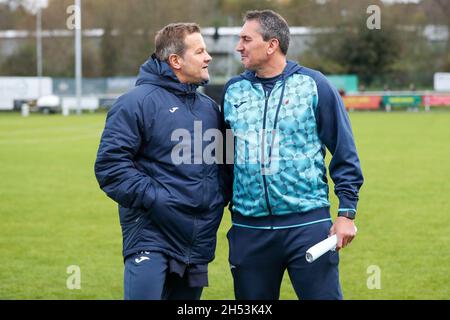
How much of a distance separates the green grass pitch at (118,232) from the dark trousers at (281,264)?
2943 millimetres

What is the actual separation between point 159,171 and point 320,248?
3.49 feet

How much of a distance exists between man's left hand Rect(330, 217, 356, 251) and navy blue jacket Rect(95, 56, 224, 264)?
745 millimetres

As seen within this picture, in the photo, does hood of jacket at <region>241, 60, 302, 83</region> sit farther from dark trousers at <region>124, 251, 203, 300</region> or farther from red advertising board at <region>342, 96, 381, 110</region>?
red advertising board at <region>342, 96, 381, 110</region>

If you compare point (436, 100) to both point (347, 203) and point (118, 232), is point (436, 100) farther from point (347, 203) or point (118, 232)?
point (347, 203)

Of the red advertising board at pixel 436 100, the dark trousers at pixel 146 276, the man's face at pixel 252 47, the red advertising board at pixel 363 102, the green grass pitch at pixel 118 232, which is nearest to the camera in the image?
the dark trousers at pixel 146 276

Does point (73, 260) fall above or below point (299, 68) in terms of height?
below

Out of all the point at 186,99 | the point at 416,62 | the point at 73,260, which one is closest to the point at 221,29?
the point at 416,62

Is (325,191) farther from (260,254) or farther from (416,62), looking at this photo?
(416,62)

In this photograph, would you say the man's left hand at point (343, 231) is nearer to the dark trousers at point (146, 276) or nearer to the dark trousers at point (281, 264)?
the dark trousers at point (281, 264)

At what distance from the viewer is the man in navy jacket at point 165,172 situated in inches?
184

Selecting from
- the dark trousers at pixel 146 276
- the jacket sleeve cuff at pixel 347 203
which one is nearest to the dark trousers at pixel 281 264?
the jacket sleeve cuff at pixel 347 203

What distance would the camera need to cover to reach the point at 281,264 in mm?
4859
